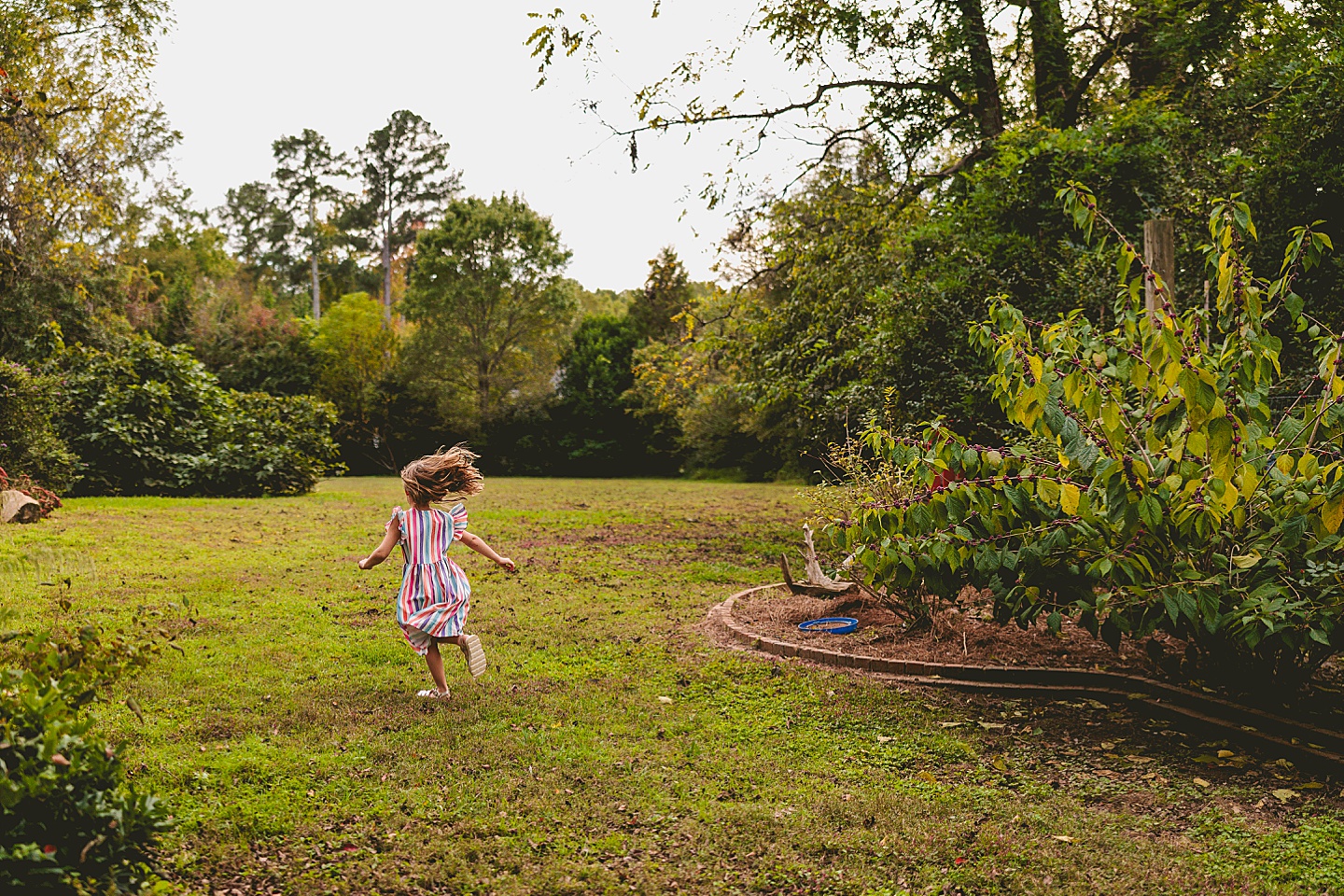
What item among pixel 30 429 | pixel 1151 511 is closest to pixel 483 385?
pixel 30 429

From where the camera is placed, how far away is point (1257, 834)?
3629mm

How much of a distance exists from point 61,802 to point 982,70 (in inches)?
488

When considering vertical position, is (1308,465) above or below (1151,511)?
above

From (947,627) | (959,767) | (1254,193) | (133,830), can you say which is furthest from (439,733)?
(1254,193)

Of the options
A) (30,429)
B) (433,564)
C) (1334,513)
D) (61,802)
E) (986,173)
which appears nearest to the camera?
(61,802)

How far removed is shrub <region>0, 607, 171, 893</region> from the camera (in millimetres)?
2469

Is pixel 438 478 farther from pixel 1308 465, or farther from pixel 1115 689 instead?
pixel 1308 465

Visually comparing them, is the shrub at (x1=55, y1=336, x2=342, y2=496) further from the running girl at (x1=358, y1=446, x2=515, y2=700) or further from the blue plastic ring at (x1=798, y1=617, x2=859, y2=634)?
the blue plastic ring at (x1=798, y1=617, x2=859, y2=634)

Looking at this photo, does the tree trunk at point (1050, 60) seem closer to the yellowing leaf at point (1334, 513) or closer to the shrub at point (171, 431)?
the yellowing leaf at point (1334, 513)

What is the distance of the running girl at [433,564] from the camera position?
5410 millimetres

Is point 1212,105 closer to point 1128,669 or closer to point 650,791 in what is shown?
point 1128,669

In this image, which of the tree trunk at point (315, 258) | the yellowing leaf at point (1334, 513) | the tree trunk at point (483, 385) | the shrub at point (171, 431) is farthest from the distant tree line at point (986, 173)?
the tree trunk at point (315, 258)

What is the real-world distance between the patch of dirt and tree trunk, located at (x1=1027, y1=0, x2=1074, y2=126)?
23.7 feet

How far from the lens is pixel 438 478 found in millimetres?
5605
